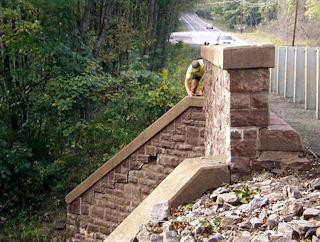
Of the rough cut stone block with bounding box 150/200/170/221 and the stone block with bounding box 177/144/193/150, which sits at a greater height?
the stone block with bounding box 177/144/193/150

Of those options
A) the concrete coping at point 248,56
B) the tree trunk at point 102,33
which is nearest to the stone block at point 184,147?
the concrete coping at point 248,56

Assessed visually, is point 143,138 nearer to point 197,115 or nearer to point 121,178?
point 121,178

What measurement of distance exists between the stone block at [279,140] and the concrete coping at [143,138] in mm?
2310

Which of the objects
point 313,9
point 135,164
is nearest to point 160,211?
point 135,164

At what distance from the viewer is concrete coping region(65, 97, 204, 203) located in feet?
22.4

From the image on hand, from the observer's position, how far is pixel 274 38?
35.2 metres

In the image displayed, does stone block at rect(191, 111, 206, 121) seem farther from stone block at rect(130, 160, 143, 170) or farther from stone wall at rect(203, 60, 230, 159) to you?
stone block at rect(130, 160, 143, 170)

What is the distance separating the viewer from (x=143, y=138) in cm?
734

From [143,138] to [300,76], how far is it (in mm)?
6579

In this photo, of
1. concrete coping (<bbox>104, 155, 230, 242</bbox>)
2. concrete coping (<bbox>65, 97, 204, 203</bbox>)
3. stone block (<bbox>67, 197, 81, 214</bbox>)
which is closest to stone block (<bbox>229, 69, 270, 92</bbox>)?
concrete coping (<bbox>104, 155, 230, 242</bbox>)

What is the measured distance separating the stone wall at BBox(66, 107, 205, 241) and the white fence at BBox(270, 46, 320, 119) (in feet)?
12.0

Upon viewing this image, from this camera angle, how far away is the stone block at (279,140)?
177 inches

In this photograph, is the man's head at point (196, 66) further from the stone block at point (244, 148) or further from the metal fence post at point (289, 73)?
the metal fence post at point (289, 73)

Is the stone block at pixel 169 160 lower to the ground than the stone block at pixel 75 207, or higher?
higher
